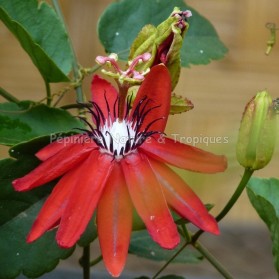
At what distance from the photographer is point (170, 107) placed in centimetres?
44

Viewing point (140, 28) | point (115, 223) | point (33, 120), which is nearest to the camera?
point (115, 223)

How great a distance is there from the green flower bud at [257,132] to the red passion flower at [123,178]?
0.03m

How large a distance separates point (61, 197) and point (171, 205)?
0.06 m

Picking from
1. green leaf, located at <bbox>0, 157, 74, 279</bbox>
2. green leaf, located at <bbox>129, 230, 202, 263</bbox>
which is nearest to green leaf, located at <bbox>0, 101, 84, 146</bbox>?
green leaf, located at <bbox>0, 157, 74, 279</bbox>

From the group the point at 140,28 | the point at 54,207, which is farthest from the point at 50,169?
the point at 140,28

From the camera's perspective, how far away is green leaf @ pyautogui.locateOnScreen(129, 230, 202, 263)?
68 cm

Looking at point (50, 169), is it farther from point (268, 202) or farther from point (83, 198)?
point (268, 202)

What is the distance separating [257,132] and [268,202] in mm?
69

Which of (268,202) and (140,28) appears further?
(140,28)

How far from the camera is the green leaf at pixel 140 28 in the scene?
615mm

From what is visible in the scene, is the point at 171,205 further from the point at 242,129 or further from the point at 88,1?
the point at 88,1

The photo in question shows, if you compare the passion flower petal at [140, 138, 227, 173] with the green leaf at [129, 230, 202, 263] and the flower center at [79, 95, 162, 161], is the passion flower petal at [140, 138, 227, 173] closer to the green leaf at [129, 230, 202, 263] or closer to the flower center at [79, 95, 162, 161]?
the flower center at [79, 95, 162, 161]

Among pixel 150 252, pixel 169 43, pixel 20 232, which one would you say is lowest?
pixel 150 252

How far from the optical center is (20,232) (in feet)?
1.57
